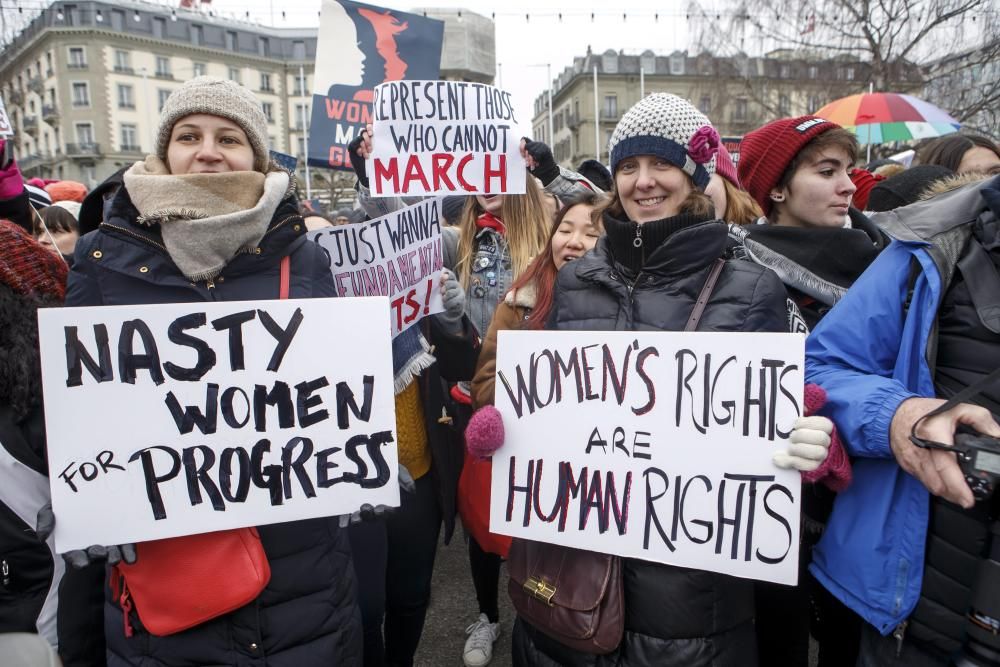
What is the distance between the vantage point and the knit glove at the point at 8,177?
2852 mm

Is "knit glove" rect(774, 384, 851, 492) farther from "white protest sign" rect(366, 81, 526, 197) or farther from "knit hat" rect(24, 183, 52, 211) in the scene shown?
"knit hat" rect(24, 183, 52, 211)

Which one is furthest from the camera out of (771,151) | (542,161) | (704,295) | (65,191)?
(65,191)

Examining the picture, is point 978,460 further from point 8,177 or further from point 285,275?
point 8,177

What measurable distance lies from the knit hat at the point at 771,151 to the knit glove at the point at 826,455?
1223 millimetres

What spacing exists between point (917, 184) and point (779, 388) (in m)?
2.38

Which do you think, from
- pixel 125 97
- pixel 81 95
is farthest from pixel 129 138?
pixel 81 95

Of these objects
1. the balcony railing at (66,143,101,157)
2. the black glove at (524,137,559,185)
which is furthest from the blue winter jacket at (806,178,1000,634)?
the balcony railing at (66,143,101,157)

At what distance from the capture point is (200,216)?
162cm

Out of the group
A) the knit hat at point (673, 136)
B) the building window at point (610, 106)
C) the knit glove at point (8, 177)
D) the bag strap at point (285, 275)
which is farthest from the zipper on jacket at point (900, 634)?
the building window at point (610, 106)

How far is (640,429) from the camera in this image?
59.7 inches

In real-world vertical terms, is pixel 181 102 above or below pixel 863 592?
above

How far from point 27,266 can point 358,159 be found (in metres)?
1.45

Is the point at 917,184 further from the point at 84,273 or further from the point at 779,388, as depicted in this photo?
the point at 84,273

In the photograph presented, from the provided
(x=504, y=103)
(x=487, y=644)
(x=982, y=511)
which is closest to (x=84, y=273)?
(x=504, y=103)
